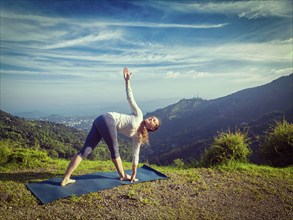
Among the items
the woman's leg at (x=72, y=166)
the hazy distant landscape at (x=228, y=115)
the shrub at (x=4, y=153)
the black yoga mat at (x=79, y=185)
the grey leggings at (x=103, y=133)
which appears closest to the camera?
the black yoga mat at (x=79, y=185)

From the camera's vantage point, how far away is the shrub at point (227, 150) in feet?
24.8

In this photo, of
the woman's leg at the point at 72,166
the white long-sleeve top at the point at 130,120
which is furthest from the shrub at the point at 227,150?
the woman's leg at the point at 72,166

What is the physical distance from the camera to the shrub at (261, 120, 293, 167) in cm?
792

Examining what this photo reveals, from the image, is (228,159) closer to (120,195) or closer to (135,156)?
(135,156)

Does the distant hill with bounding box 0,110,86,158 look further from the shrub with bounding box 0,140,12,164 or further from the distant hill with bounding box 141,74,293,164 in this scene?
the distant hill with bounding box 141,74,293,164

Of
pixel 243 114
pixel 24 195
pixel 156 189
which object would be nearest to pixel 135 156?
pixel 156 189

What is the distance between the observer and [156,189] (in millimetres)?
5266

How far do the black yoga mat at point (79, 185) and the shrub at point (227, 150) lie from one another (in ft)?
6.98

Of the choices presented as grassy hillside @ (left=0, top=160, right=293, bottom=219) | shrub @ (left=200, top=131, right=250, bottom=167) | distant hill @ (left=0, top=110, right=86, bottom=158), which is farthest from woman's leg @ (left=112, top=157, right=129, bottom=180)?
distant hill @ (left=0, top=110, right=86, bottom=158)

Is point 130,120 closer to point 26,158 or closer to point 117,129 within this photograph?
point 117,129

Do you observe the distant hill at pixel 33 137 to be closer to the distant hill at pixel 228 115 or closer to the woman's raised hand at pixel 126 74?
the woman's raised hand at pixel 126 74

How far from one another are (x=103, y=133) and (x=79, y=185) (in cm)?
123

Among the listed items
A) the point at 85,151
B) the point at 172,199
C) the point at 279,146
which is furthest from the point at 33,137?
the point at 172,199

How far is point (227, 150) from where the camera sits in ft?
25.2
